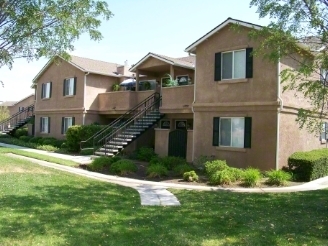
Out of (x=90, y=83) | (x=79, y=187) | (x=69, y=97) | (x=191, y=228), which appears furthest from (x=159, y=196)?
(x=69, y=97)

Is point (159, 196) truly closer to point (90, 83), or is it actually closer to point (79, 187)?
point (79, 187)

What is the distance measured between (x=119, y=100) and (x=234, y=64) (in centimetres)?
1097

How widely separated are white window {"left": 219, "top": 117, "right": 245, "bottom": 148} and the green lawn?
194 inches

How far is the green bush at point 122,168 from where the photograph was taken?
14.7m

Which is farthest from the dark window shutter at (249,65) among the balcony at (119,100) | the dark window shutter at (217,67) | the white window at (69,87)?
the white window at (69,87)

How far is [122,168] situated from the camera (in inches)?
580

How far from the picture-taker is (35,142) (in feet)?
91.2

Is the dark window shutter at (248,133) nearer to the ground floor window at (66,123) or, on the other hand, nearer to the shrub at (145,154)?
the shrub at (145,154)

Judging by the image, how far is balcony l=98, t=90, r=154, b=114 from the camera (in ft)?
77.3

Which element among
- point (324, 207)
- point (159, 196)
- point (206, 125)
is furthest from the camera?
point (206, 125)

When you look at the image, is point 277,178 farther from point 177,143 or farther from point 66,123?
point 66,123

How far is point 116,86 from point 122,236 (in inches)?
848

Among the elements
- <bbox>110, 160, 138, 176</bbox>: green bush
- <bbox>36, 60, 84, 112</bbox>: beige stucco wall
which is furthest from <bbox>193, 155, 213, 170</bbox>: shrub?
<bbox>36, 60, 84, 112</bbox>: beige stucco wall

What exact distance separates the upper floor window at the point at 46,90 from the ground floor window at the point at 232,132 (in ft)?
64.6
